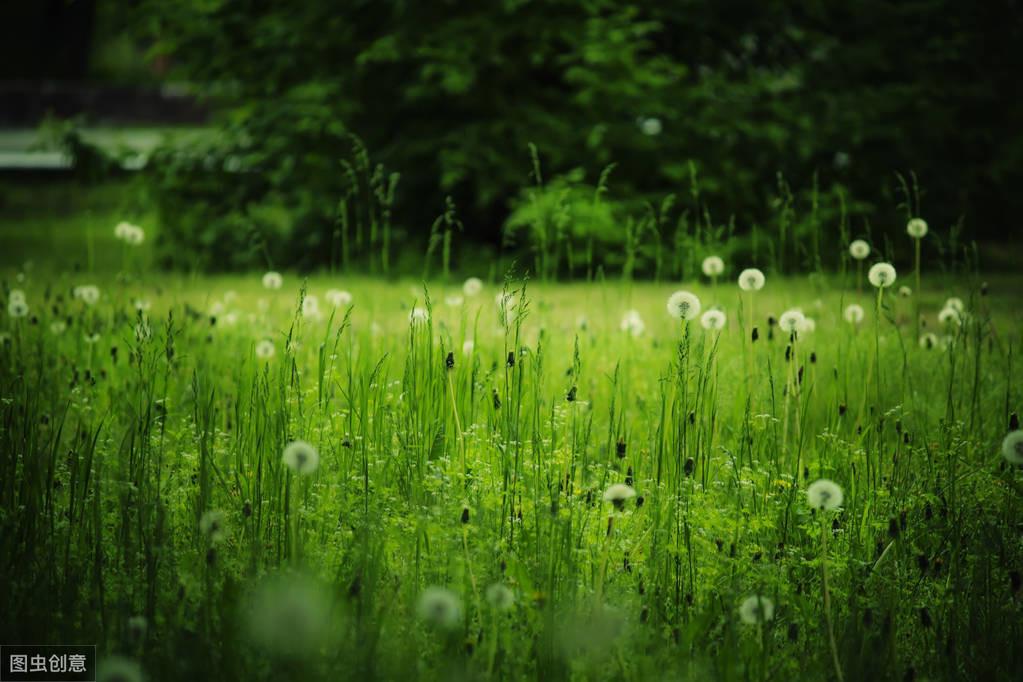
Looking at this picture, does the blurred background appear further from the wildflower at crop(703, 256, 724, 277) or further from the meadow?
the meadow

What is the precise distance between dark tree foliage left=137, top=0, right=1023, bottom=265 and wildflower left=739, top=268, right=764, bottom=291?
184 inches

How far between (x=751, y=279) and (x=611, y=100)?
5.53 metres

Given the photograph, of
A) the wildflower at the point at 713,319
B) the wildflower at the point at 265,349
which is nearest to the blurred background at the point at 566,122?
the wildflower at the point at 265,349

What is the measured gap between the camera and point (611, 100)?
30.7ft

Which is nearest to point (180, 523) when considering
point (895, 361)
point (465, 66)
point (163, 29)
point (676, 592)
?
point (676, 592)

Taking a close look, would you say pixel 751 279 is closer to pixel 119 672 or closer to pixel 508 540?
pixel 508 540

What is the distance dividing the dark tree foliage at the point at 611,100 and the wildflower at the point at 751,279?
4667 millimetres

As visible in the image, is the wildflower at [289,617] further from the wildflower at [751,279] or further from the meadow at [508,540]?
the wildflower at [751,279]

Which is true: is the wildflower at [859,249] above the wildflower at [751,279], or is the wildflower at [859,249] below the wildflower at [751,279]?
above

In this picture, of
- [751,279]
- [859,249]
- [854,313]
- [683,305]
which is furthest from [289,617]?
[859,249]

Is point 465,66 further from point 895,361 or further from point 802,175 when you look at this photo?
point 895,361

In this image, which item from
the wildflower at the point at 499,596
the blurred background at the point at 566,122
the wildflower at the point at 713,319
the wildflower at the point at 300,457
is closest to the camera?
the wildflower at the point at 499,596

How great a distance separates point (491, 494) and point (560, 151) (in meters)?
6.27

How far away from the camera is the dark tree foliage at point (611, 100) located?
913 centimetres
